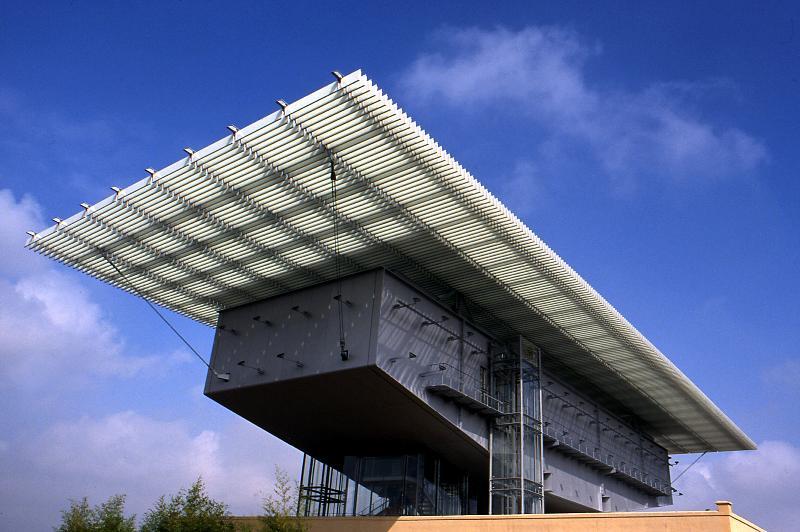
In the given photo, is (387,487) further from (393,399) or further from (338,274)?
(338,274)

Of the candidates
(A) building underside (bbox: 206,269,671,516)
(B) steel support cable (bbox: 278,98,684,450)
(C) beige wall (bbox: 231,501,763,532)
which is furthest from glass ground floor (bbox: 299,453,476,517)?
(B) steel support cable (bbox: 278,98,684,450)

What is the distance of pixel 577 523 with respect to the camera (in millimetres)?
20094

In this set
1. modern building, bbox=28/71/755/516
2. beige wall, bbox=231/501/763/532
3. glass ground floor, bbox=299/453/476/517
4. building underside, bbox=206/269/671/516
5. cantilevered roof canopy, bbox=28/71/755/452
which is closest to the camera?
beige wall, bbox=231/501/763/532

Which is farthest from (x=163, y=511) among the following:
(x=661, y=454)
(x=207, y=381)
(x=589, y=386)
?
(x=661, y=454)

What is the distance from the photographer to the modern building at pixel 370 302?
70.2 feet

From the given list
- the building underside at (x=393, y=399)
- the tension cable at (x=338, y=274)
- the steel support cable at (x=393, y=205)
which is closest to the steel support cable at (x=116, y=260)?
the building underside at (x=393, y=399)

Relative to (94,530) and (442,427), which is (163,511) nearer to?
(94,530)

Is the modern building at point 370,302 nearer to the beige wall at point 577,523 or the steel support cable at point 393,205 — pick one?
the steel support cable at point 393,205

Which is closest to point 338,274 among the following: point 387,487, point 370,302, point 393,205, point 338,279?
point 338,279

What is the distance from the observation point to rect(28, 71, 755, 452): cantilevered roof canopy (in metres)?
20.2

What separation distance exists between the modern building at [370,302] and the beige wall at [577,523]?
4555mm

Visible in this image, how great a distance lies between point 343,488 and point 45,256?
588 inches

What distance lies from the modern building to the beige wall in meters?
4.56

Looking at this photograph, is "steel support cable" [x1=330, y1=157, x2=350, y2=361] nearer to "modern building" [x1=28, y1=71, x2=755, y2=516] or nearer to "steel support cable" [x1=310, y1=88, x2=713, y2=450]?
"modern building" [x1=28, y1=71, x2=755, y2=516]
